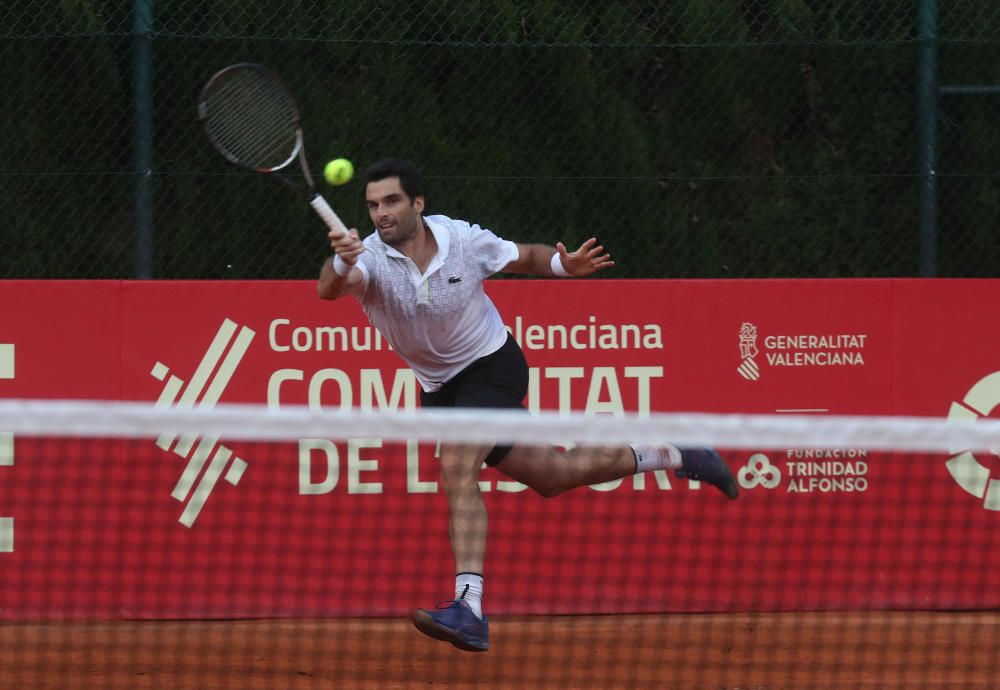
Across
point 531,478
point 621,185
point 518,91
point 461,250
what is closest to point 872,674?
point 531,478

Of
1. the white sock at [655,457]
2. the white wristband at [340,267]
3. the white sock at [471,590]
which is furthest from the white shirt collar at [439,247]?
the white sock at [471,590]

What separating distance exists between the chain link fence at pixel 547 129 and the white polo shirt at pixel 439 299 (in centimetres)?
188

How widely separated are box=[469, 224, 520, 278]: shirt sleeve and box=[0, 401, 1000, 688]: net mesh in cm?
158

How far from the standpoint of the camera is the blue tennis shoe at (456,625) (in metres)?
4.96

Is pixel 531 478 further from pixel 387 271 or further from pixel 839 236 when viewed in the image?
pixel 839 236

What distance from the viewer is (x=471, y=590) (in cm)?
519

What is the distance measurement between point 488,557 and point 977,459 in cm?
234

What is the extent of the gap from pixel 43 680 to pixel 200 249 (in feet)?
7.57

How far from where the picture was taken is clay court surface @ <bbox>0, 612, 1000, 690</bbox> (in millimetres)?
5832

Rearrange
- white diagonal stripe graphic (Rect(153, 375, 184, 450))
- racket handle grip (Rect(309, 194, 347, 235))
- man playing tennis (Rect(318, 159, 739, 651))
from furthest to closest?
white diagonal stripe graphic (Rect(153, 375, 184, 450)) < man playing tennis (Rect(318, 159, 739, 651)) < racket handle grip (Rect(309, 194, 347, 235))

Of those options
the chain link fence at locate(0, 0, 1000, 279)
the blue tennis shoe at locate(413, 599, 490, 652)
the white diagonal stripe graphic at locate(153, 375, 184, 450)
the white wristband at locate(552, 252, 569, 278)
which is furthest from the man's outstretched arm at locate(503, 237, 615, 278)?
the white diagonal stripe graphic at locate(153, 375, 184, 450)

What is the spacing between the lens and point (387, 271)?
5.43m

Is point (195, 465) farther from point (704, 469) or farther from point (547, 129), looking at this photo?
point (704, 469)

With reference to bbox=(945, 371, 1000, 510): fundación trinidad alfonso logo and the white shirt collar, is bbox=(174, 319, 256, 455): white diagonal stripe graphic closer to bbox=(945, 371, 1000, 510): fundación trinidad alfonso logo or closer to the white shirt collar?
the white shirt collar
